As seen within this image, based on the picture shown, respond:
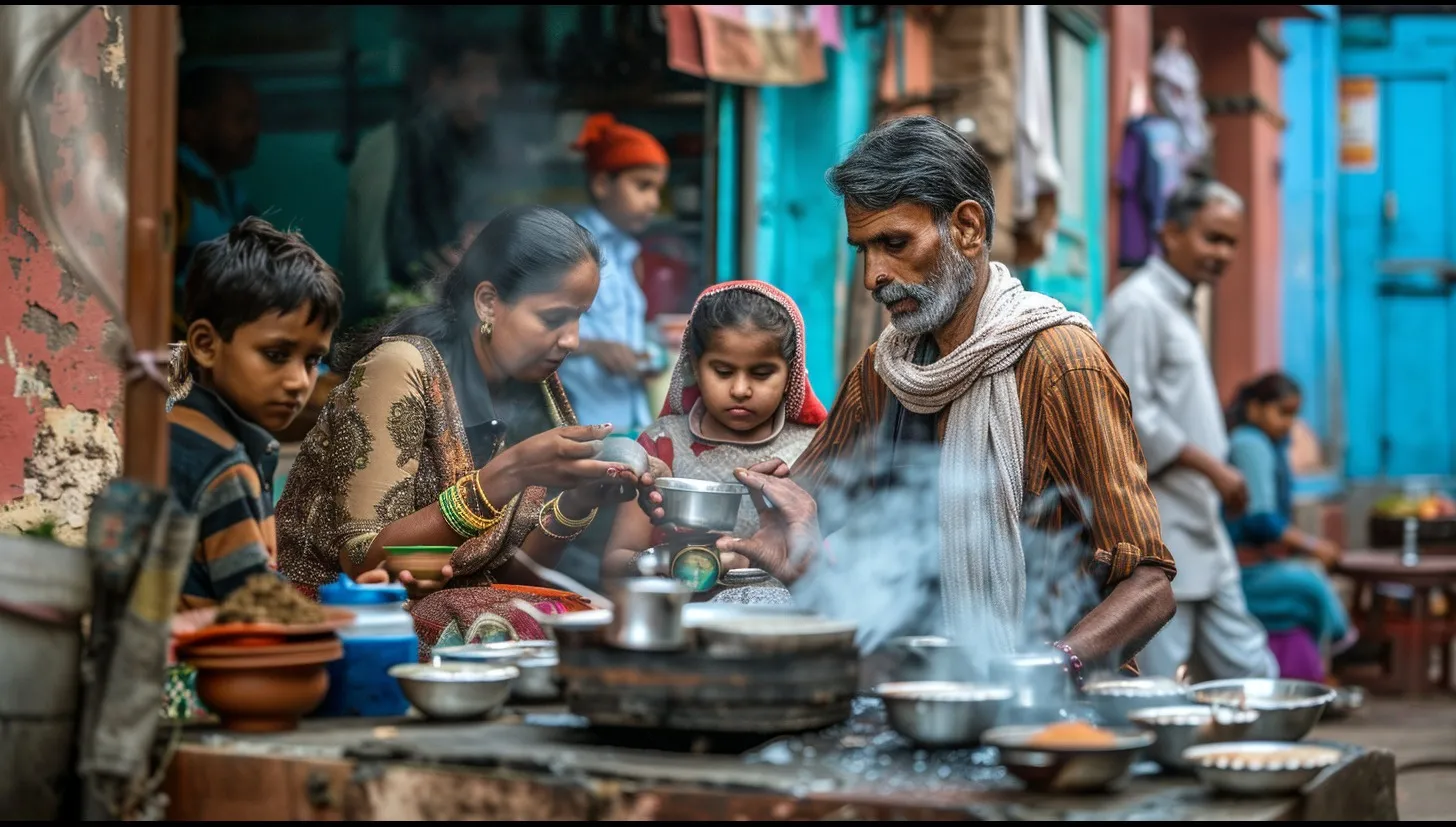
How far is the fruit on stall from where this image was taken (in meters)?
11.3

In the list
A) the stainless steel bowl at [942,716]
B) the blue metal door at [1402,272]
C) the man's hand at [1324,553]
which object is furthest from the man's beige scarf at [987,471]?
the blue metal door at [1402,272]

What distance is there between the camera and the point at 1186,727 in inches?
98.5

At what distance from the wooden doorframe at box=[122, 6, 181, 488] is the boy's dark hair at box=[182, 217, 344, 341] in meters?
0.51

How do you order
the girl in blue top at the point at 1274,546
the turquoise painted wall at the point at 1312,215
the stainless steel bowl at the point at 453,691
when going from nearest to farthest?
the stainless steel bowl at the point at 453,691 < the girl in blue top at the point at 1274,546 < the turquoise painted wall at the point at 1312,215

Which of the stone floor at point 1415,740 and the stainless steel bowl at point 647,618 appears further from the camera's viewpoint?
the stone floor at point 1415,740

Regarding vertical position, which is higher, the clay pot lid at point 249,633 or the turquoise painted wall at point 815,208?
the turquoise painted wall at point 815,208

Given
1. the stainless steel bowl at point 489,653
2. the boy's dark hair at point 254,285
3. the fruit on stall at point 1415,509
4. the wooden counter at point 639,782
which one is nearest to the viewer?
the wooden counter at point 639,782

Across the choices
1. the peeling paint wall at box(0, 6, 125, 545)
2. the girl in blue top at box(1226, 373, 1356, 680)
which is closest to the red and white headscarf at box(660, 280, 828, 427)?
the peeling paint wall at box(0, 6, 125, 545)

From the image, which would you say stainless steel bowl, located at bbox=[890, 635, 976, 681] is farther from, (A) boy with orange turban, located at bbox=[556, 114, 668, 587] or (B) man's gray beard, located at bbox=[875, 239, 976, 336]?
(A) boy with orange turban, located at bbox=[556, 114, 668, 587]

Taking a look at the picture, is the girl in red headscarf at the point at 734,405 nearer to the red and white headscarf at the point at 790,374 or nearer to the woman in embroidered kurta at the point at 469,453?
the red and white headscarf at the point at 790,374

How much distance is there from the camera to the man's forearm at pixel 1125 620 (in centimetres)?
324

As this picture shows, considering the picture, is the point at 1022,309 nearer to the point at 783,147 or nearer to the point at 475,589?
the point at 475,589

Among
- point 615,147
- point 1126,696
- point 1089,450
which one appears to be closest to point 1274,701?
point 1126,696

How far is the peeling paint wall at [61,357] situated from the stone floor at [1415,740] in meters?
4.20
